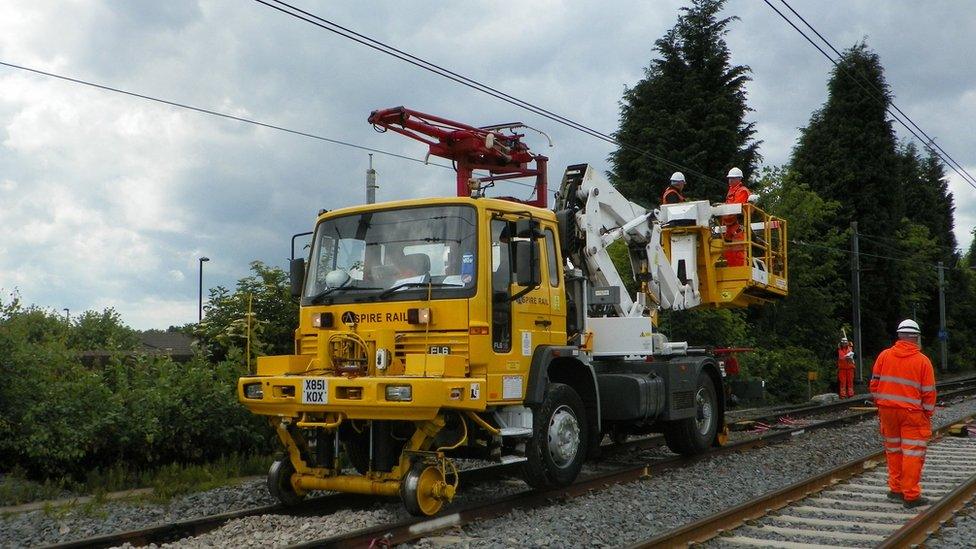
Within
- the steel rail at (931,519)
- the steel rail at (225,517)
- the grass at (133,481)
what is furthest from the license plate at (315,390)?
the steel rail at (931,519)

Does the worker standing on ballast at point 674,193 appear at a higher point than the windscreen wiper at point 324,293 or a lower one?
higher

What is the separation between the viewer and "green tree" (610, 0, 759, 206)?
1243 inches

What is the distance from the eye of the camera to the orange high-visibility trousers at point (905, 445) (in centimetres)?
787

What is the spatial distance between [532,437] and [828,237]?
2753cm

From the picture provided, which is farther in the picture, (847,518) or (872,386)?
(872,386)

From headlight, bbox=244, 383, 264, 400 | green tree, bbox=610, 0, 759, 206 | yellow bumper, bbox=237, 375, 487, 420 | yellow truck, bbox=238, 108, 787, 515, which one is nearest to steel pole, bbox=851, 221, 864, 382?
green tree, bbox=610, 0, 759, 206

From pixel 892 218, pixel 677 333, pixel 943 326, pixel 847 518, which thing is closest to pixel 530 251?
pixel 847 518

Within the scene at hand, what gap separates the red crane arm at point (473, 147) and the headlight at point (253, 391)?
3722mm

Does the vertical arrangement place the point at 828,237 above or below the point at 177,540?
above

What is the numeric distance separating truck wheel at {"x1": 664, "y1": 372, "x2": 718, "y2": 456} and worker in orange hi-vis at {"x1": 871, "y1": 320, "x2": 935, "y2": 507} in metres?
3.18

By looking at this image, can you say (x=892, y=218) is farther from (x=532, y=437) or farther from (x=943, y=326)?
(x=532, y=437)

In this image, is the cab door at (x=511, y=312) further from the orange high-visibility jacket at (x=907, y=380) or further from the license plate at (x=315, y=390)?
the orange high-visibility jacket at (x=907, y=380)

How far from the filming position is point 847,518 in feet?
24.5

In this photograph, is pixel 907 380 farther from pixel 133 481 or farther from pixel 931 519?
pixel 133 481
